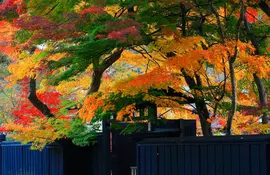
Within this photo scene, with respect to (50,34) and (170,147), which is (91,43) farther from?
(170,147)

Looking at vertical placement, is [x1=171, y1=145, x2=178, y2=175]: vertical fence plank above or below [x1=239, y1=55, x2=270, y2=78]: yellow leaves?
below

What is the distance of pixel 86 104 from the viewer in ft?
32.4

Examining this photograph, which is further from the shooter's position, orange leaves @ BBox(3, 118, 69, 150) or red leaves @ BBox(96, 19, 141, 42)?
orange leaves @ BBox(3, 118, 69, 150)

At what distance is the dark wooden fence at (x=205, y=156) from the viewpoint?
25.1ft

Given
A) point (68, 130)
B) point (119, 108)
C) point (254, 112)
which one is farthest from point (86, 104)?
point (254, 112)

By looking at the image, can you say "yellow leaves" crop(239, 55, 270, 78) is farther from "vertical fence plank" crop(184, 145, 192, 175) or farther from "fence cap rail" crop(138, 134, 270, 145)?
"vertical fence plank" crop(184, 145, 192, 175)

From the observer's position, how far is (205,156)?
8422 millimetres

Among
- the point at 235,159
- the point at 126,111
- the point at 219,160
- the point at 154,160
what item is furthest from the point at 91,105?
the point at 235,159

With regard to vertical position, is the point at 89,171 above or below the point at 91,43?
below

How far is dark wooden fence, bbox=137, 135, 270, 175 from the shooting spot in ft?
25.1

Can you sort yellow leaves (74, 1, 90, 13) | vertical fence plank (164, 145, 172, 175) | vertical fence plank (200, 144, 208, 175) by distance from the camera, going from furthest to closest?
yellow leaves (74, 1, 90, 13) → vertical fence plank (164, 145, 172, 175) → vertical fence plank (200, 144, 208, 175)

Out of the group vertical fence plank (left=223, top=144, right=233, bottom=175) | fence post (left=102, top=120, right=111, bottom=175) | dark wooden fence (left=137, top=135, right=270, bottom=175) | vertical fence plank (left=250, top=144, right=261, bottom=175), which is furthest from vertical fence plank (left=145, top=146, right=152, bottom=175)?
vertical fence plank (left=250, top=144, right=261, bottom=175)

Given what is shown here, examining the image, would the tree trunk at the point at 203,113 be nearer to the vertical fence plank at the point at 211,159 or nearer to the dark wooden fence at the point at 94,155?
the dark wooden fence at the point at 94,155

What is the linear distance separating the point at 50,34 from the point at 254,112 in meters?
4.81
